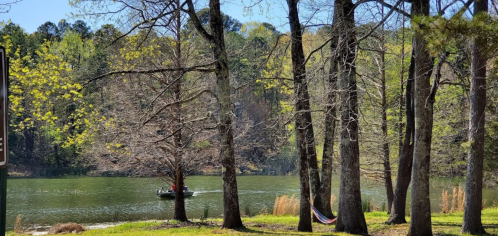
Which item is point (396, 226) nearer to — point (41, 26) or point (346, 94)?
point (346, 94)

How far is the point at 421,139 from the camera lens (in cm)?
807

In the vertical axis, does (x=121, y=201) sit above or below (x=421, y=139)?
below

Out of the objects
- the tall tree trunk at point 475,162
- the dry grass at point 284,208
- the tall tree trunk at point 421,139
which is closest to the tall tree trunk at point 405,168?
the tall tree trunk at point 475,162

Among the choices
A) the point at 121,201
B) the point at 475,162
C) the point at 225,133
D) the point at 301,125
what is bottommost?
the point at 121,201

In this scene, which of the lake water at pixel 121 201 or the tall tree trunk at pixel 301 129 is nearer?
the tall tree trunk at pixel 301 129

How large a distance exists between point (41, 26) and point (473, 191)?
62744mm

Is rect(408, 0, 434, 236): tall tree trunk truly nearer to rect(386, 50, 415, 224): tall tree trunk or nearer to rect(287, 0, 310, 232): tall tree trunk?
rect(287, 0, 310, 232): tall tree trunk

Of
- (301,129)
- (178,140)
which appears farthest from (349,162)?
(178,140)

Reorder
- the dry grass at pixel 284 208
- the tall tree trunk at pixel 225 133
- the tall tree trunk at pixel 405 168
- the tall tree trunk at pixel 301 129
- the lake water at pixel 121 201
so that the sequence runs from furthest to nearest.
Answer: the lake water at pixel 121 201 → the dry grass at pixel 284 208 → the tall tree trunk at pixel 405 168 → the tall tree trunk at pixel 225 133 → the tall tree trunk at pixel 301 129

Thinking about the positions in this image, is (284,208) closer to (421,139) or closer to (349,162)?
(349,162)

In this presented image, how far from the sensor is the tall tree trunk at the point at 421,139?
8062 millimetres

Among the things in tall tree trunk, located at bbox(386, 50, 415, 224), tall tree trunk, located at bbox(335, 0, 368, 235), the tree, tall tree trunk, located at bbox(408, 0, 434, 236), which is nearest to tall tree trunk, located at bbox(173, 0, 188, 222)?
the tree

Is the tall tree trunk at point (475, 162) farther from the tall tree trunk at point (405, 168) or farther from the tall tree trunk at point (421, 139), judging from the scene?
the tall tree trunk at point (405, 168)

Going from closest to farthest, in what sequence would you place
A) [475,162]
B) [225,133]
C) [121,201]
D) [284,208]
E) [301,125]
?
[475,162] → [301,125] → [225,133] → [284,208] → [121,201]
